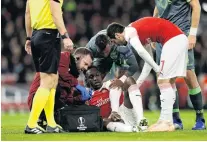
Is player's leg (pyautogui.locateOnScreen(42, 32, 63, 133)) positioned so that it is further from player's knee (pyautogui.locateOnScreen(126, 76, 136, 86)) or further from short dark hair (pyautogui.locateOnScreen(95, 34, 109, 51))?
player's knee (pyautogui.locateOnScreen(126, 76, 136, 86))

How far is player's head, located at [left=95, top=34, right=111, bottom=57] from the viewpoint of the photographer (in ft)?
37.7

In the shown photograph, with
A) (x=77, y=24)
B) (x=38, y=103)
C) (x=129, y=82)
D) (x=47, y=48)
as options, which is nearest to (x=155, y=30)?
(x=129, y=82)

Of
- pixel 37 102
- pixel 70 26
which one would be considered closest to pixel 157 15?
pixel 37 102

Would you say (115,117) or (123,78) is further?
(123,78)

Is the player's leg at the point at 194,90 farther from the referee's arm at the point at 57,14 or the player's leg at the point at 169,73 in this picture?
the referee's arm at the point at 57,14

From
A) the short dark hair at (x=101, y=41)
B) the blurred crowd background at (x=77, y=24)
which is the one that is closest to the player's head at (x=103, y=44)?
the short dark hair at (x=101, y=41)

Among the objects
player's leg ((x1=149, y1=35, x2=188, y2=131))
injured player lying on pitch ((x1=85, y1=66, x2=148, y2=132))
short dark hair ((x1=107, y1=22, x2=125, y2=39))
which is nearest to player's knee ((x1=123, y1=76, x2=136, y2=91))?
injured player lying on pitch ((x1=85, y1=66, x2=148, y2=132))

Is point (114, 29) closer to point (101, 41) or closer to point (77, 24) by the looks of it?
point (101, 41)

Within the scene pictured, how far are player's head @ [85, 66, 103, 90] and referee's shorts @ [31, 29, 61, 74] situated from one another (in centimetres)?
114

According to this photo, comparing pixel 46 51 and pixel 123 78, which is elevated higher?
pixel 46 51

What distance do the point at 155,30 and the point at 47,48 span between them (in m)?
1.62

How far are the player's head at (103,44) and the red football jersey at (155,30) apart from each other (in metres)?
0.71

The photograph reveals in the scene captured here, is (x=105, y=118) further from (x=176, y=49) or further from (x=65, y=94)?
(x=176, y=49)

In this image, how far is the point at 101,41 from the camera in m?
11.5
